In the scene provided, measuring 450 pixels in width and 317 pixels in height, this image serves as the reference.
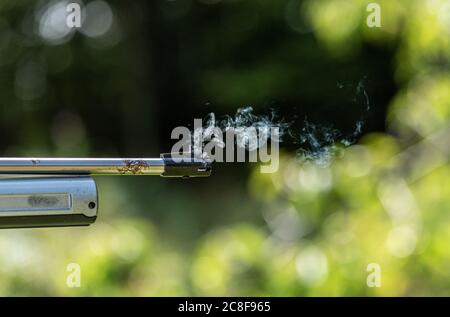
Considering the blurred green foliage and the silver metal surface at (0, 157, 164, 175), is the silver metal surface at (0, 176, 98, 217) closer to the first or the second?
the silver metal surface at (0, 157, 164, 175)

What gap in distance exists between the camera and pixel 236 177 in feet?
7.75

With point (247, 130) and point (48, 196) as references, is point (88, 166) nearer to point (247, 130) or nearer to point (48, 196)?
point (48, 196)

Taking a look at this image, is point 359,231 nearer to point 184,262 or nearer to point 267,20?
point 184,262

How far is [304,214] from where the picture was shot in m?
1.72

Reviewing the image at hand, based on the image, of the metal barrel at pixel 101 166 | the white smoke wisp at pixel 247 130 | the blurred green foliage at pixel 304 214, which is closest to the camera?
the metal barrel at pixel 101 166

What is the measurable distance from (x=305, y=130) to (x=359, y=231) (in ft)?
0.70

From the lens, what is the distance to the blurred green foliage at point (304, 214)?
1.55 metres

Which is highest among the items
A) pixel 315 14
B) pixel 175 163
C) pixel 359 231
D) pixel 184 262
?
pixel 315 14

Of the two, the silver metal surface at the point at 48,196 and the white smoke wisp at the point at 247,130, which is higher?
the white smoke wisp at the point at 247,130

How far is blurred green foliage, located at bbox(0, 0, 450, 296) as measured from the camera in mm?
1548

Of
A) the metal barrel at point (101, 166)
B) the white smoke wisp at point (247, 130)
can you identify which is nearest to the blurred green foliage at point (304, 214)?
the white smoke wisp at point (247, 130)

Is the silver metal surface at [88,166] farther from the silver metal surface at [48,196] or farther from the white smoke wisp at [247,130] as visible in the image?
the white smoke wisp at [247,130]

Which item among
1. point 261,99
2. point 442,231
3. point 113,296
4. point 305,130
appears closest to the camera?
point 442,231
